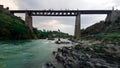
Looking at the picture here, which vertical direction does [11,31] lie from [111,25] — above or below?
below

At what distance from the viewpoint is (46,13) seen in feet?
382

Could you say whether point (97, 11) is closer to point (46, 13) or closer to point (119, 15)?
point (119, 15)

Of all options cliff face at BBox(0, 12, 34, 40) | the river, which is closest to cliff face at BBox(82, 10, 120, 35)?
cliff face at BBox(0, 12, 34, 40)

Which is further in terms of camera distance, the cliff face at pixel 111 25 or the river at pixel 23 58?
the cliff face at pixel 111 25

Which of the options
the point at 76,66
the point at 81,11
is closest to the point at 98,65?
the point at 76,66

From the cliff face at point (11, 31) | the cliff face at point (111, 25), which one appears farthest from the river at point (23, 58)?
the cliff face at point (111, 25)

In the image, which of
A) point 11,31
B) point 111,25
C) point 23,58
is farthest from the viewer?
point 11,31

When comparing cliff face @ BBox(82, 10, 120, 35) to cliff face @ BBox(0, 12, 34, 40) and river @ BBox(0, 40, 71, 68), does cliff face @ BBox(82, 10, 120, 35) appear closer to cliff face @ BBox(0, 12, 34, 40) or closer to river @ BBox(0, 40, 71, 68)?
cliff face @ BBox(0, 12, 34, 40)

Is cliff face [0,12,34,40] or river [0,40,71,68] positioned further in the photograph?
cliff face [0,12,34,40]

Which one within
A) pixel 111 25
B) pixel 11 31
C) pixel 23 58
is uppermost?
pixel 111 25

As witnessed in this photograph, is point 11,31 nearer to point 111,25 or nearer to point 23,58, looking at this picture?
point 111,25

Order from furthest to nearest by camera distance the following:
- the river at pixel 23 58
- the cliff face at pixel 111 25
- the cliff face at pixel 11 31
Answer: the cliff face at pixel 11 31, the cliff face at pixel 111 25, the river at pixel 23 58

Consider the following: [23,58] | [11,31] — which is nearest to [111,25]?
[11,31]

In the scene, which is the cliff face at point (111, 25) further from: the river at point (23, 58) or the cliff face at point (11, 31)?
the river at point (23, 58)
